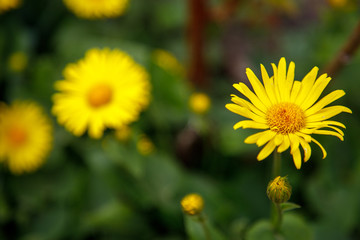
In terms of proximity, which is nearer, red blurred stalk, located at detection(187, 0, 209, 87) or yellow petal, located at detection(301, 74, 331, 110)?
yellow petal, located at detection(301, 74, 331, 110)

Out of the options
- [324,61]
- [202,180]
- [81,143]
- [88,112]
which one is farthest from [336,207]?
[81,143]

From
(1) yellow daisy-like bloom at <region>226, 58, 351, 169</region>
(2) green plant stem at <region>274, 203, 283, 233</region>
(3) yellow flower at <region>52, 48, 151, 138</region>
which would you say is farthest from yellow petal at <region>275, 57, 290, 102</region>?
(3) yellow flower at <region>52, 48, 151, 138</region>

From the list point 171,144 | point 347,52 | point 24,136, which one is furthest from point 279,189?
point 24,136

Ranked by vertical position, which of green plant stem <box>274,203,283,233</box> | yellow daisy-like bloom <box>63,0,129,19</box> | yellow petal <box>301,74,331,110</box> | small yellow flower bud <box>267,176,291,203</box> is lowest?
green plant stem <box>274,203,283,233</box>

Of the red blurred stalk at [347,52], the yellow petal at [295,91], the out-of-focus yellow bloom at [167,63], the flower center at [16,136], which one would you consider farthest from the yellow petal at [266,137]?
the flower center at [16,136]

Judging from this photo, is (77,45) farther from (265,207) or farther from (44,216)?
(265,207)

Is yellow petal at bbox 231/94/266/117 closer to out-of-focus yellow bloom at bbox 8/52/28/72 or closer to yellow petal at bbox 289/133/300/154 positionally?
yellow petal at bbox 289/133/300/154
